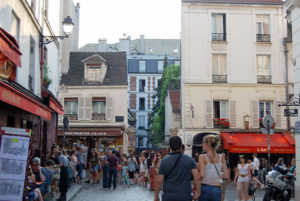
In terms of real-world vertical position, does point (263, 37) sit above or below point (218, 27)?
below

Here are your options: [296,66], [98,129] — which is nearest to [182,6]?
[98,129]

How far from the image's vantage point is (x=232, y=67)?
87.1 ft

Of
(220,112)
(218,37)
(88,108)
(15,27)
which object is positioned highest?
(218,37)

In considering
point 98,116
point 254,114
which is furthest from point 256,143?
→ point 98,116

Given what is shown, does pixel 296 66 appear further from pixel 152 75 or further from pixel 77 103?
pixel 152 75

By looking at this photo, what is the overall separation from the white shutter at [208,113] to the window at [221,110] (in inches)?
18.9

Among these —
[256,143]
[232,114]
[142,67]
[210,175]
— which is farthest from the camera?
[142,67]

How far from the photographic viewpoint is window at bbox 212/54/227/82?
26.5m

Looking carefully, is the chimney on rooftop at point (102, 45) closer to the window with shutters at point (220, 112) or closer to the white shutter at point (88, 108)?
the white shutter at point (88, 108)

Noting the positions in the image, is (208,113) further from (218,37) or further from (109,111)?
(109,111)

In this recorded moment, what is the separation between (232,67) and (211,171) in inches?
816

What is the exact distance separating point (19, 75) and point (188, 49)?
49.2ft

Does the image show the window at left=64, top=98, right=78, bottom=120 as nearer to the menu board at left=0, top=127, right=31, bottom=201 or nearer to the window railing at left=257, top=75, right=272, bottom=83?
the window railing at left=257, top=75, right=272, bottom=83

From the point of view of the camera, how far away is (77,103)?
31.0m
